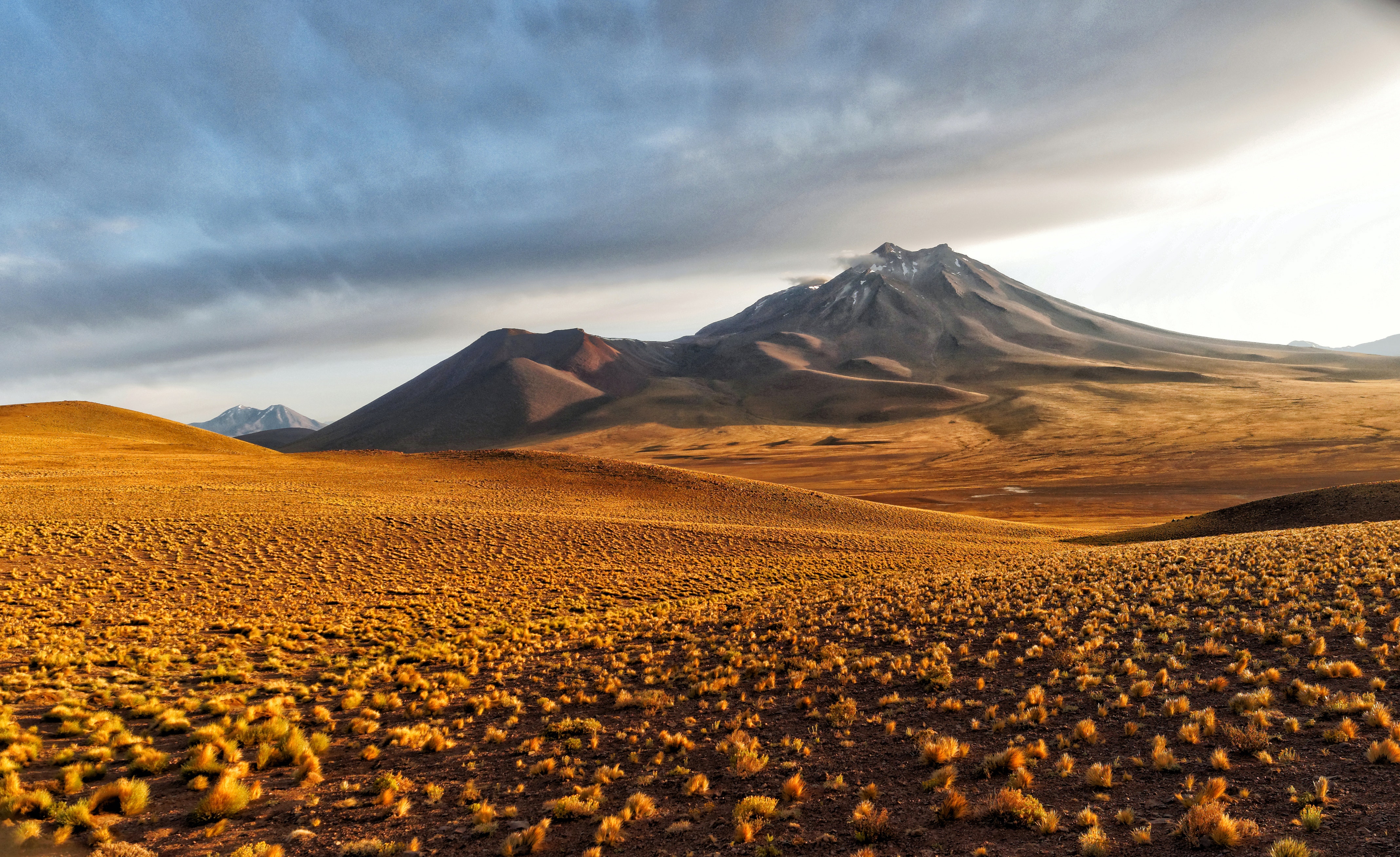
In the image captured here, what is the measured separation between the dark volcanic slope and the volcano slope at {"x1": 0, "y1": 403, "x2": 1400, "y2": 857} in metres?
14.4

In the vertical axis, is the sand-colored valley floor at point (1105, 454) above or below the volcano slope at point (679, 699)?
below

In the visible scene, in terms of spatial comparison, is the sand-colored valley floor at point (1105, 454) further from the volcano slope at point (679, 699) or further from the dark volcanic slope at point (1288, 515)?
the volcano slope at point (679, 699)

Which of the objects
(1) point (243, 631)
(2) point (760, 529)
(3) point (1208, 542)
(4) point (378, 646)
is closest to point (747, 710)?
(4) point (378, 646)

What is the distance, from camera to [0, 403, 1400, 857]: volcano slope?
697 centimetres

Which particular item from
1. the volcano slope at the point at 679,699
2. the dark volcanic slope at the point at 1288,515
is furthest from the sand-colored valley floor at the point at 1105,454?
the volcano slope at the point at 679,699

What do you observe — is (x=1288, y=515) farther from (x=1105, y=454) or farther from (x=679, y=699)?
(x=1105, y=454)

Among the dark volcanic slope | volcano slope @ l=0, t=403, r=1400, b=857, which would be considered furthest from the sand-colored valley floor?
volcano slope @ l=0, t=403, r=1400, b=857

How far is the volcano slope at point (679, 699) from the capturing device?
6969mm

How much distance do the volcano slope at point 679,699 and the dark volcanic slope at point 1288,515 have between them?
566 inches

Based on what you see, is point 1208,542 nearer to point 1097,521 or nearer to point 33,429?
point 1097,521

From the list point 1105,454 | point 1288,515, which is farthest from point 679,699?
point 1105,454

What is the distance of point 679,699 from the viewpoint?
39.7ft

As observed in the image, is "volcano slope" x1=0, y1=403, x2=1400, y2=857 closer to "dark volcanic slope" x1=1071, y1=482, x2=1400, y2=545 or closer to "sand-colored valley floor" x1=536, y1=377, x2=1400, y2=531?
"dark volcanic slope" x1=1071, y1=482, x2=1400, y2=545

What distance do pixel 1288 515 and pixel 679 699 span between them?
47219 millimetres
